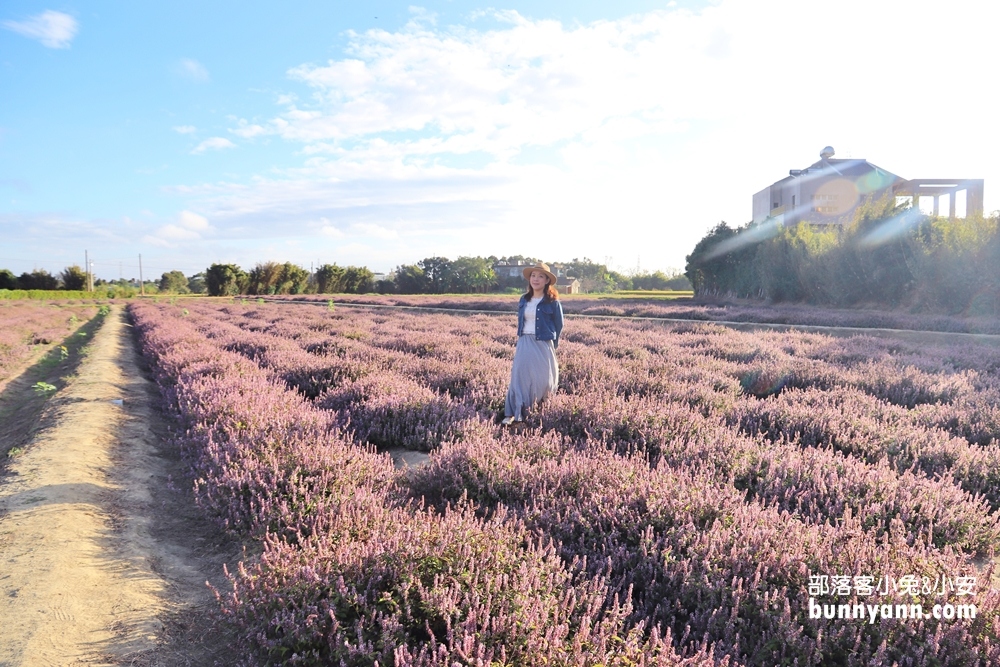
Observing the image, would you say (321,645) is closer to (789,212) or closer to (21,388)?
(21,388)

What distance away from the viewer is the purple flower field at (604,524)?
1.99 meters

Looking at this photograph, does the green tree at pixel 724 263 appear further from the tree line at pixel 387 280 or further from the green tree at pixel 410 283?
the green tree at pixel 410 283

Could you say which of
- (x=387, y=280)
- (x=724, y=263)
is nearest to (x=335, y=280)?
(x=387, y=280)

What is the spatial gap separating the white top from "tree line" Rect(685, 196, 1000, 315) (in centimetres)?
1807

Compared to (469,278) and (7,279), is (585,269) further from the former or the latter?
(7,279)

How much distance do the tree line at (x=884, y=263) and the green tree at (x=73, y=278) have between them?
64.3m

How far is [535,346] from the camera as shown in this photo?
5.77 meters

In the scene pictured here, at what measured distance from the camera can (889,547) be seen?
96.0 inches

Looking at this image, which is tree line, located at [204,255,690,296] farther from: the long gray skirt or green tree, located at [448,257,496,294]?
the long gray skirt

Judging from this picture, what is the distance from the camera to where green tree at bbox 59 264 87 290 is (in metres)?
57.6

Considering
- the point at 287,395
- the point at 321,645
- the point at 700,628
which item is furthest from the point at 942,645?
the point at 287,395

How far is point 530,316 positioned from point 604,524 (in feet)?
10.7

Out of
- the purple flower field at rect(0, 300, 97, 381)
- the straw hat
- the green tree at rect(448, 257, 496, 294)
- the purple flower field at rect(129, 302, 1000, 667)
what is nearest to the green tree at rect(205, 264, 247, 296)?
the green tree at rect(448, 257, 496, 294)

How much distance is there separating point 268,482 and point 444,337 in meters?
8.14
